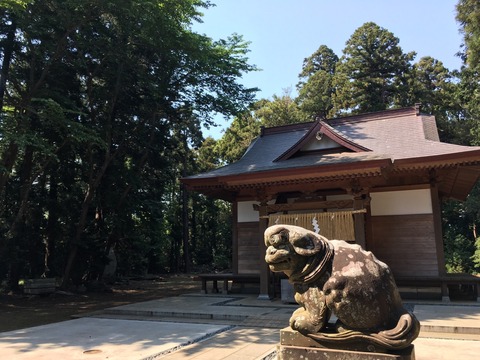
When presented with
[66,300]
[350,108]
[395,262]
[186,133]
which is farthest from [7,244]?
[350,108]

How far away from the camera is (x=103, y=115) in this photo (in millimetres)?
15961

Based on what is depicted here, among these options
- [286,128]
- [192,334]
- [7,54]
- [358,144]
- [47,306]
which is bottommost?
[47,306]

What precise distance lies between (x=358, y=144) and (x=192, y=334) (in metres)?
8.27

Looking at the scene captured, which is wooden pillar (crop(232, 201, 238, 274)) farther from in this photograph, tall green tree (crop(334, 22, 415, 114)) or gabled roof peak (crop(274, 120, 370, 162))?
tall green tree (crop(334, 22, 415, 114))

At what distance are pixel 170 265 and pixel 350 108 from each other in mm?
19735

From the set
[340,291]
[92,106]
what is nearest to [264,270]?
[340,291]

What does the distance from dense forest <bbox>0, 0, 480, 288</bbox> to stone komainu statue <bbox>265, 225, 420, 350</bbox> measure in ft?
30.7

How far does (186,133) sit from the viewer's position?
29828 millimetres

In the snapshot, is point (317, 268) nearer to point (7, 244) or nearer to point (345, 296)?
point (345, 296)

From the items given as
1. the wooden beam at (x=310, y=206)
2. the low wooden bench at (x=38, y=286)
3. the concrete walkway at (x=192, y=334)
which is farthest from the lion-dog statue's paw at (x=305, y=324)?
the low wooden bench at (x=38, y=286)

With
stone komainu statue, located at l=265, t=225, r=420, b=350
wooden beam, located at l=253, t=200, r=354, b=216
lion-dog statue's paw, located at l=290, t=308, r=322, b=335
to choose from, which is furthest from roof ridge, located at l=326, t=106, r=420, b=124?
lion-dog statue's paw, located at l=290, t=308, r=322, b=335

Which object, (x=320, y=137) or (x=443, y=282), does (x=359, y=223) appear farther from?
(x=320, y=137)

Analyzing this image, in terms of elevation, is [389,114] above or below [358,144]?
above

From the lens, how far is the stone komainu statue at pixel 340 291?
3914 mm
